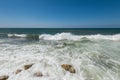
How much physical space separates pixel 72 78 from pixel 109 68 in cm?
224

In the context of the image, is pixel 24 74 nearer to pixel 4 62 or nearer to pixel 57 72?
pixel 57 72

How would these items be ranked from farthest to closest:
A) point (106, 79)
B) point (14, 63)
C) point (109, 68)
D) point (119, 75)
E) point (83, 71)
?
1. point (14, 63)
2. point (109, 68)
3. point (83, 71)
4. point (119, 75)
5. point (106, 79)

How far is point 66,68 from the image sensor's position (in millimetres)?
5418

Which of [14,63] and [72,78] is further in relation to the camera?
[14,63]

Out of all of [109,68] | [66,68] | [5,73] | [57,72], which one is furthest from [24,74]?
[109,68]

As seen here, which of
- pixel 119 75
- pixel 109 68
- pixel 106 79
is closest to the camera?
pixel 106 79

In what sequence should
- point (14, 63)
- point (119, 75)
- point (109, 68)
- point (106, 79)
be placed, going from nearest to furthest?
point (106, 79), point (119, 75), point (109, 68), point (14, 63)

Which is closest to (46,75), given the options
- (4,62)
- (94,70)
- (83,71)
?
(83,71)

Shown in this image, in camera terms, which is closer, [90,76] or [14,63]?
[90,76]

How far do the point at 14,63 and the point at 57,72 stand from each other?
255 cm

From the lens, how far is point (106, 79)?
15.0 feet

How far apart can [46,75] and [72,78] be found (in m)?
1.09

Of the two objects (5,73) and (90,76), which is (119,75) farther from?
(5,73)

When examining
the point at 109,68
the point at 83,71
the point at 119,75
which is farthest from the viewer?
the point at 109,68
